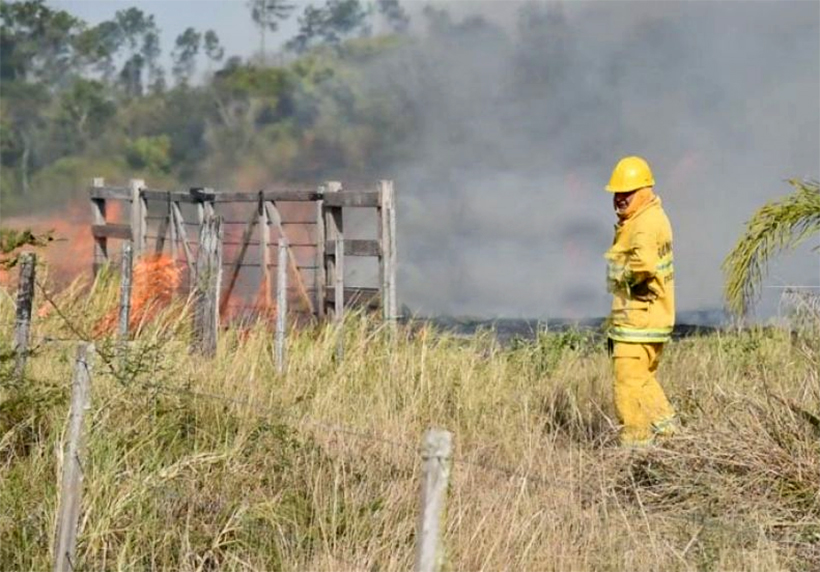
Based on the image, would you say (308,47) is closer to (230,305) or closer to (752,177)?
(752,177)

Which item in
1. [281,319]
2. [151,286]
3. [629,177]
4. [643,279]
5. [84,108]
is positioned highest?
[84,108]

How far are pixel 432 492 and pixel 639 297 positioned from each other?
504 centimetres

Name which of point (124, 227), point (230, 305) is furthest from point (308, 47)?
point (230, 305)

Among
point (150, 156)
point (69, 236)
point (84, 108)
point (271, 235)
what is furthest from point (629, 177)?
point (84, 108)

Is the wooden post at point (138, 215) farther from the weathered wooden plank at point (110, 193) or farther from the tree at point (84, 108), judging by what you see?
the tree at point (84, 108)

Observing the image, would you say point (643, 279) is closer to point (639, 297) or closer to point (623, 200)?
point (639, 297)

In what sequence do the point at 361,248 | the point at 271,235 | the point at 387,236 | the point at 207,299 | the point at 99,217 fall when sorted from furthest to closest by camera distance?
the point at 99,217 → the point at 271,235 → the point at 361,248 → the point at 387,236 → the point at 207,299

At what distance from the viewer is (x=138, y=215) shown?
18.1 metres

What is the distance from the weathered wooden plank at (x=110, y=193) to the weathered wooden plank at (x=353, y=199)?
4.56 meters

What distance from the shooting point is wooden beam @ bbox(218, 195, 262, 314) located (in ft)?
52.6

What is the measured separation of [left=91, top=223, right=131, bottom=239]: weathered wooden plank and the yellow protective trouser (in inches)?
402

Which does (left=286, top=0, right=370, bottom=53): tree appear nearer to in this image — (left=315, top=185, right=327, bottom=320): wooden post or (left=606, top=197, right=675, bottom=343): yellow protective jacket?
(left=315, top=185, right=327, bottom=320): wooden post

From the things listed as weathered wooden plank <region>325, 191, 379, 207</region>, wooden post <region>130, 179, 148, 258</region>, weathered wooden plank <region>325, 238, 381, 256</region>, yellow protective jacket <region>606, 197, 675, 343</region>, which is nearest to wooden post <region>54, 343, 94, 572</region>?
yellow protective jacket <region>606, 197, 675, 343</region>

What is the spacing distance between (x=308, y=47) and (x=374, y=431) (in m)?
17.6
